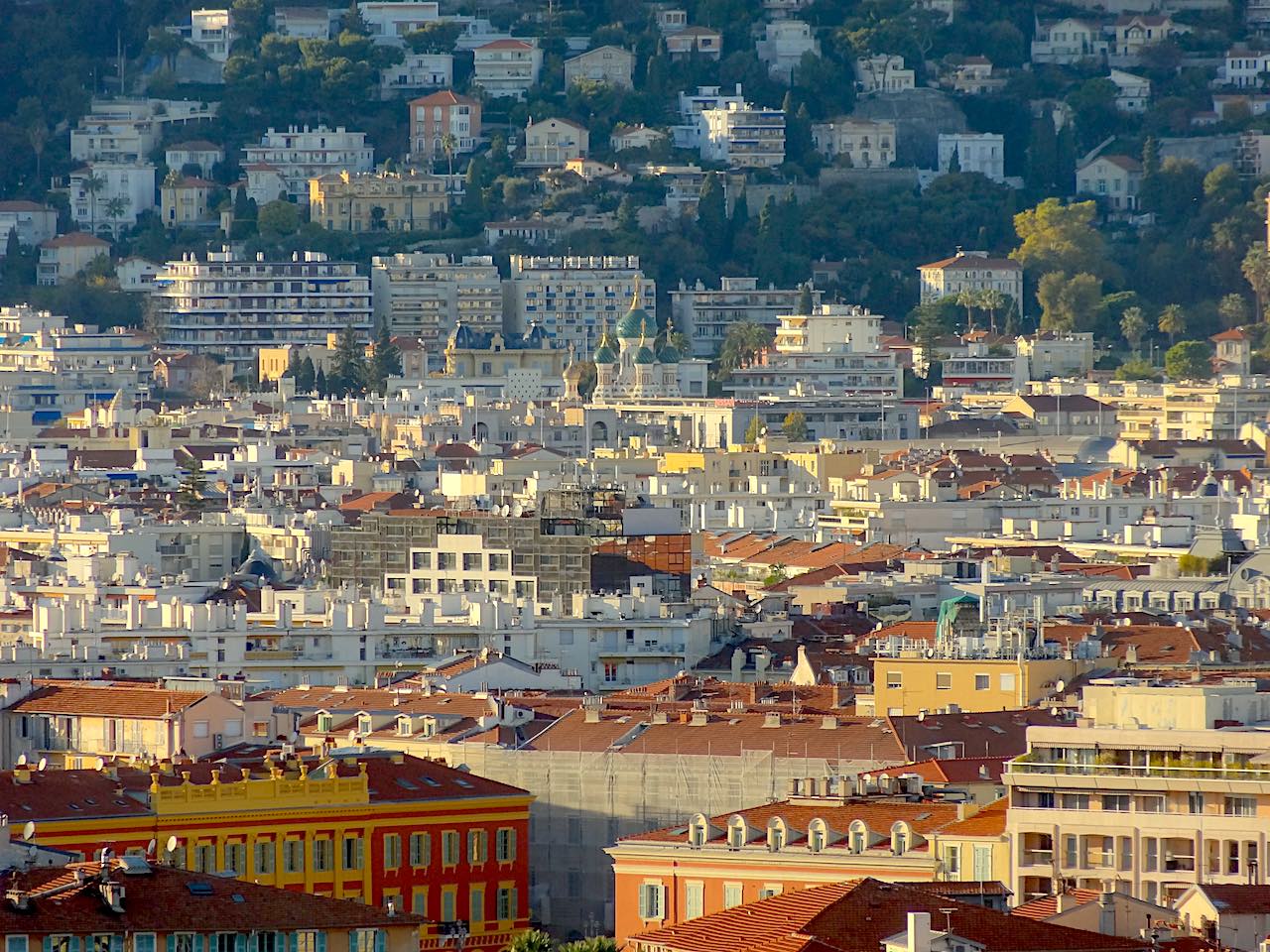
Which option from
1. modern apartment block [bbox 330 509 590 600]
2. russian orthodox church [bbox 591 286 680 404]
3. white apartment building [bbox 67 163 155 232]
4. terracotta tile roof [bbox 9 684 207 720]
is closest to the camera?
terracotta tile roof [bbox 9 684 207 720]

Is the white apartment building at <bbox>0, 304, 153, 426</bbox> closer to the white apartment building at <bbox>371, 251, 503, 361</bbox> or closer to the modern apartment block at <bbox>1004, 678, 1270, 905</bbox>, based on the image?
the white apartment building at <bbox>371, 251, 503, 361</bbox>

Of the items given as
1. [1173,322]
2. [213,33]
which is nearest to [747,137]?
[1173,322]

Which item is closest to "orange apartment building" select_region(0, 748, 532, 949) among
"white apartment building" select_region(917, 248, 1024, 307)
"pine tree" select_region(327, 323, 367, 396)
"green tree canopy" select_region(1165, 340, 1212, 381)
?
"green tree canopy" select_region(1165, 340, 1212, 381)

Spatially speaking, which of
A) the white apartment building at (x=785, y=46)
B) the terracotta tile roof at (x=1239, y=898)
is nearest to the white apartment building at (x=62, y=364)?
the white apartment building at (x=785, y=46)

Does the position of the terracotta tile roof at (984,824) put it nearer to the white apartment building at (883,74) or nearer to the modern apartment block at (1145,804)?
the modern apartment block at (1145,804)

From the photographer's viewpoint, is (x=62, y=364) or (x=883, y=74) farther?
(x=883, y=74)

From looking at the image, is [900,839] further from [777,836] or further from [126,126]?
[126,126]
